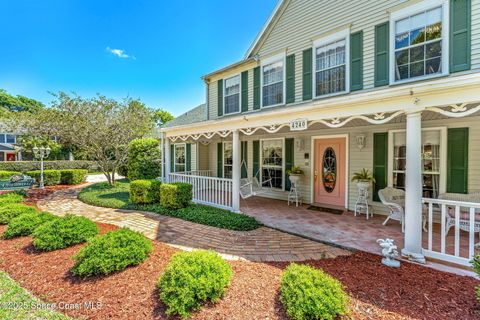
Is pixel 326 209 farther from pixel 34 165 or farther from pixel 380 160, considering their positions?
pixel 34 165

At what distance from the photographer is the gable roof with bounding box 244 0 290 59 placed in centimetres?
774

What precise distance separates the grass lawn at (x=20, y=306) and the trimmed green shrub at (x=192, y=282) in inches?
48.3

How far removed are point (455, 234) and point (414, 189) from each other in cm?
86

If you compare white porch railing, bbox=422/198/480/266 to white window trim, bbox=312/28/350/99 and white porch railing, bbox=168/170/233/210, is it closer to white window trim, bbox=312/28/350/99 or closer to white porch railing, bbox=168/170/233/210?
white window trim, bbox=312/28/350/99

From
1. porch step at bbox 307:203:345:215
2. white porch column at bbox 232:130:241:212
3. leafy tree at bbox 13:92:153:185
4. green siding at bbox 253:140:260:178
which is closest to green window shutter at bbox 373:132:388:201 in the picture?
porch step at bbox 307:203:345:215

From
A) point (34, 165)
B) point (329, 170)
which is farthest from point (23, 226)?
point (34, 165)

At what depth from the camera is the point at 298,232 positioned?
500 cm

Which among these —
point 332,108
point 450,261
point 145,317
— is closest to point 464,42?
point 332,108

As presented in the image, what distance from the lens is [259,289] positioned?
282 cm

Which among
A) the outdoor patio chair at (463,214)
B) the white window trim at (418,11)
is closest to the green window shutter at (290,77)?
the white window trim at (418,11)

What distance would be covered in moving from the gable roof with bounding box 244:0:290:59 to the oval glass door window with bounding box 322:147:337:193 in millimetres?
4871

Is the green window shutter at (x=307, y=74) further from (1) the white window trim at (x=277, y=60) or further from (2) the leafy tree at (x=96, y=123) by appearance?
(2) the leafy tree at (x=96, y=123)

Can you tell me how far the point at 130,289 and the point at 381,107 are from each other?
4883 millimetres

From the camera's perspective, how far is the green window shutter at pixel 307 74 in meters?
7.16
